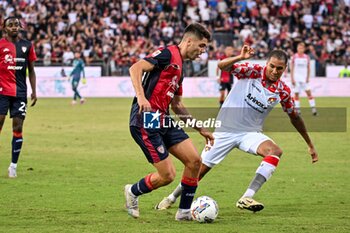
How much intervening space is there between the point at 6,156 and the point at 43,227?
7.99 metres

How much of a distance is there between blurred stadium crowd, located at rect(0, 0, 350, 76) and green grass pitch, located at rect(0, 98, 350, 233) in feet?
58.4

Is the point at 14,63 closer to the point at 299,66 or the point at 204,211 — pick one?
the point at 204,211

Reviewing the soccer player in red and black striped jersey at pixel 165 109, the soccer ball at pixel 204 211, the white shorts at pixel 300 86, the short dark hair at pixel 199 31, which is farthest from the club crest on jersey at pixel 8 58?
the white shorts at pixel 300 86

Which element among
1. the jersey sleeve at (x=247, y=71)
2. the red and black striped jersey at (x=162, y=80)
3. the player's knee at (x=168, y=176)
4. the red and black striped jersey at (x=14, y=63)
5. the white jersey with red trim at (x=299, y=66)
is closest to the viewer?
the red and black striped jersey at (x=162, y=80)

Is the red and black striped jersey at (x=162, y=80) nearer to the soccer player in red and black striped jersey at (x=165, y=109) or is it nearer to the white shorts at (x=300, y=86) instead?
the soccer player in red and black striped jersey at (x=165, y=109)

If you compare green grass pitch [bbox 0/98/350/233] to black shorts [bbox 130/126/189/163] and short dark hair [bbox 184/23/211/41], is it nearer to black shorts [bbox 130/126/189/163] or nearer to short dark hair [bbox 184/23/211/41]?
black shorts [bbox 130/126/189/163]

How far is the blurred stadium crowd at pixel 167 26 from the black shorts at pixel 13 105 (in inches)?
971

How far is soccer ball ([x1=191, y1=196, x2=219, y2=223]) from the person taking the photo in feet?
29.6

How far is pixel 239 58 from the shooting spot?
9047 mm

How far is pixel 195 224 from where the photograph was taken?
29.7 ft

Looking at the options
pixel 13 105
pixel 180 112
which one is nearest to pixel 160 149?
pixel 180 112

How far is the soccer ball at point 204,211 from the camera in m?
9.02

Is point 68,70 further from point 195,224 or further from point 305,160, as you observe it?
point 195,224

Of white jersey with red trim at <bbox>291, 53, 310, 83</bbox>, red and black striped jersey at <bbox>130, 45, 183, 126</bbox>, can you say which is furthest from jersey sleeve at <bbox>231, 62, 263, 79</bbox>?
white jersey with red trim at <bbox>291, 53, 310, 83</bbox>
